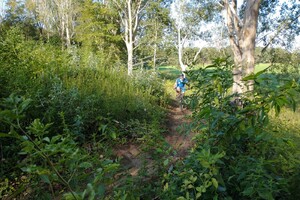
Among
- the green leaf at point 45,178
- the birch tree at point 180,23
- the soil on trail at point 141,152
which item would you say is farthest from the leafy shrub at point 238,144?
the birch tree at point 180,23

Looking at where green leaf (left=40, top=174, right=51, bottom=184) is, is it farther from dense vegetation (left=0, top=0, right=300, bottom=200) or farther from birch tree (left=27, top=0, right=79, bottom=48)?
birch tree (left=27, top=0, right=79, bottom=48)

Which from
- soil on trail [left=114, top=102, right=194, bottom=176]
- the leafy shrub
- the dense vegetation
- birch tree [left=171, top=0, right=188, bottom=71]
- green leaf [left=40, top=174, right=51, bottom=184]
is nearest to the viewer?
green leaf [left=40, top=174, right=51, bottom=184]

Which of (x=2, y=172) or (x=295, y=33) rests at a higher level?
(x=295, y=33)

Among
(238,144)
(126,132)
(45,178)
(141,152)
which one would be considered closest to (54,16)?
(126,132)

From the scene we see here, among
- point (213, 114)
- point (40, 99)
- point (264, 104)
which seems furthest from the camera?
point (40, 99)

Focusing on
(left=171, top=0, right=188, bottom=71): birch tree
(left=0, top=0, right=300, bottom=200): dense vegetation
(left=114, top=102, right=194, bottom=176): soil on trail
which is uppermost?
(left=171, top=0, right=188, bottom=71): birch tree

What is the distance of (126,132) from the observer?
3.93m

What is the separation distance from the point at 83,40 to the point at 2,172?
21887 mm

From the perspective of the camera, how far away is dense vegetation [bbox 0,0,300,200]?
117 cm

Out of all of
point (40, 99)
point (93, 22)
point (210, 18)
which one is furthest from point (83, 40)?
point (40, 99)

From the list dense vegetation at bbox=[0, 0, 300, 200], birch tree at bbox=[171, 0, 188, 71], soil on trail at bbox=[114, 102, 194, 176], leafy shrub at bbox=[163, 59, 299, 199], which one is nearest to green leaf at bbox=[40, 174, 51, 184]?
dense vegetation at bbox=[0, 0, 300, 200]

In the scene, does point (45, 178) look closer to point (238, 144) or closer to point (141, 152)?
point (238, 144)

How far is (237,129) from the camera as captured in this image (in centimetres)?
147

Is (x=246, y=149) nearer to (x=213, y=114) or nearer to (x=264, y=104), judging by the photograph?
(x=213, y=114)
